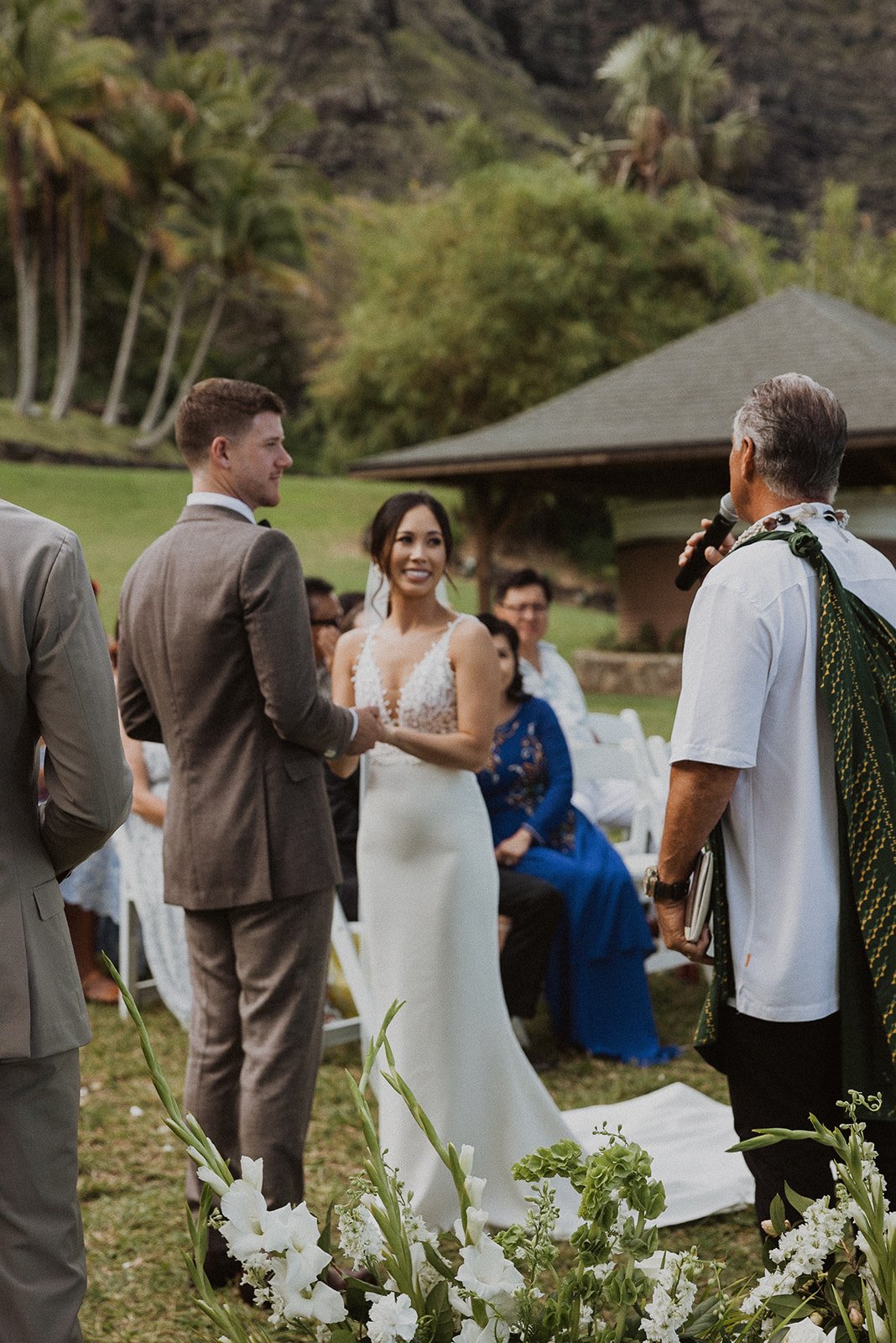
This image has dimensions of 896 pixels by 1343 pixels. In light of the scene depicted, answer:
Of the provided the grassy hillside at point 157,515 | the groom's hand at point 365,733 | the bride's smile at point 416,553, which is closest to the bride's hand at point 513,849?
the bride's smile at point 416,553

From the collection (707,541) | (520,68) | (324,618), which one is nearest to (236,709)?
(707,541)

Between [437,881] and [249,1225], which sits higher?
[249,1225]

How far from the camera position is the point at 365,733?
352 cm

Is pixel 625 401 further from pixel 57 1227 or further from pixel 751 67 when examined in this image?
pixel 751 67

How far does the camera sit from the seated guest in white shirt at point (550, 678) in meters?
6.85

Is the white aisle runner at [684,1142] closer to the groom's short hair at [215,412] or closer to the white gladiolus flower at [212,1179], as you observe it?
the groom's short hair at [215,412]

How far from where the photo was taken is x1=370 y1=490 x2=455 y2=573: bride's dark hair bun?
4047 mm

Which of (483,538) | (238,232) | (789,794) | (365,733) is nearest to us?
(789,794)

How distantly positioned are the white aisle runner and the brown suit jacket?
4.94 ft

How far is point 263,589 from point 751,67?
289 feet

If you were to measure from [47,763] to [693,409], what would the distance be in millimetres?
16891

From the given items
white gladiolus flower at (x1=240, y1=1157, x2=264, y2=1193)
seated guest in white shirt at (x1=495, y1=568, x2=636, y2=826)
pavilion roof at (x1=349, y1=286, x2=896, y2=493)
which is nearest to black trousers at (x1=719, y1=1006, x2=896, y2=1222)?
white gladiolus flower at (x1=240, y1=1157, x2=264, y2=1193)

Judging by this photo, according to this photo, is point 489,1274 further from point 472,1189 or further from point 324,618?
point 324,618

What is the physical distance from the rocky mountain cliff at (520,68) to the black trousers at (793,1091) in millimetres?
66668
